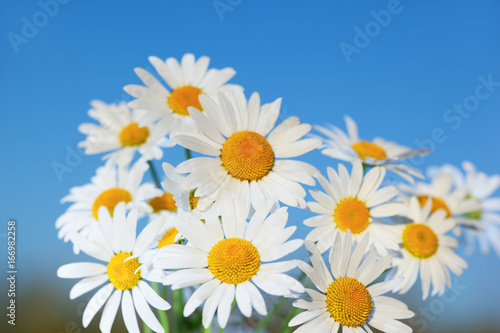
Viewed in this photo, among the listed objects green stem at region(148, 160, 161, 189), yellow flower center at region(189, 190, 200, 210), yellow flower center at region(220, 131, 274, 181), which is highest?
green stem at region(148, 160, 161, 189)

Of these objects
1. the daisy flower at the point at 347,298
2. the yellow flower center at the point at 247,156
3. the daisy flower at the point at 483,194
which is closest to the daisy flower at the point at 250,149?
the yellow flower center at the point at 247,156

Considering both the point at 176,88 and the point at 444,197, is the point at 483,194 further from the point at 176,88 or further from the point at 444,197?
the point at 176,88

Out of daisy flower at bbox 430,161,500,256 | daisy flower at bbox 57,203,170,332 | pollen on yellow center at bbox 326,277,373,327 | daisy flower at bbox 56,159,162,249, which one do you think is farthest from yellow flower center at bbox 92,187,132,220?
daisy flower at bbox 430,161,500,256

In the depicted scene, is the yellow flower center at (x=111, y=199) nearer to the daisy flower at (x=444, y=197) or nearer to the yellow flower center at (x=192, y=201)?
the yellow flower center at (x=192, y=201)

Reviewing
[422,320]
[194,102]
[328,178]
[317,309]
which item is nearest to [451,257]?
[422,320]

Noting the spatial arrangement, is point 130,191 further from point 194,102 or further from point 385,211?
point 385,211

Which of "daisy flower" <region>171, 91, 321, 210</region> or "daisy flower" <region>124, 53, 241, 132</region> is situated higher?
"daisy flower" <region>124, 53, 241, 132</region>

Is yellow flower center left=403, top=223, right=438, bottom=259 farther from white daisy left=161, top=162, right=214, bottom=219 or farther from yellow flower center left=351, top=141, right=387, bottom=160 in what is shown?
white daisy left=161, top=162, right=214, bottom=219

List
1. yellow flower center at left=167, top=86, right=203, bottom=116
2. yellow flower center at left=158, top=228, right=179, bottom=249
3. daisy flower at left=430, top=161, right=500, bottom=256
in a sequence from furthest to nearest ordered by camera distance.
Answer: daisy flower at left=430, top=161, right=500, bottom=256 → yellow flower center at left=167, top=86, right=203, bottom=116 → yellow flower center at left=158, top=228, right=179, bottom=249

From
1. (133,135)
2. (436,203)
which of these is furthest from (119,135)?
(436,203)
